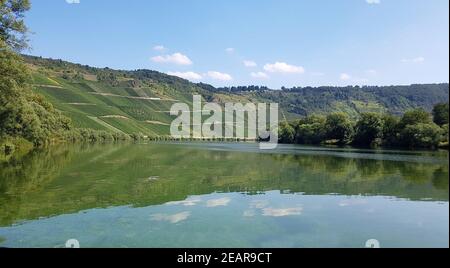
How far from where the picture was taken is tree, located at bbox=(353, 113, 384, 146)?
119625 mm

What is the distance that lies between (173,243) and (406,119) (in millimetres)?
101169

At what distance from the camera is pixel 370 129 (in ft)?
402

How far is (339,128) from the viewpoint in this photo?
13925 cm

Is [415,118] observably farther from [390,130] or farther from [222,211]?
[222,211]

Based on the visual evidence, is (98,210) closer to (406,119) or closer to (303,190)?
(303,190)

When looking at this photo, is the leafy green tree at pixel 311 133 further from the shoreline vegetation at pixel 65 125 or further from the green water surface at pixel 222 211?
the green water surface at pixel 222 211

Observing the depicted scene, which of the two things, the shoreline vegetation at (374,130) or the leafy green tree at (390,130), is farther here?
the leafy green tree at (390,130)

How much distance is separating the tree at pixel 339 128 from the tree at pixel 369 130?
15.9 feet

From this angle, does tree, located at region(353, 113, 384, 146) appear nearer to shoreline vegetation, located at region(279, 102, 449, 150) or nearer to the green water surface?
shoreline vegetation, located at region(279, 102, 449, 150)

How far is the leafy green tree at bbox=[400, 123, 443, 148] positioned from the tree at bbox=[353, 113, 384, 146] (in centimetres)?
1370

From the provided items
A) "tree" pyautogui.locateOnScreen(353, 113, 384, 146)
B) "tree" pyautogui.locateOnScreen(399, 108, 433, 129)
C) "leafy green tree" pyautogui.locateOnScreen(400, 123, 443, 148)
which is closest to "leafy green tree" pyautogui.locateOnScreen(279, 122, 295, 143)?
"tree" pyautogui.locateOnScreen(353, 113, 384, 146)

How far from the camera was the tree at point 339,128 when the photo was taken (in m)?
136

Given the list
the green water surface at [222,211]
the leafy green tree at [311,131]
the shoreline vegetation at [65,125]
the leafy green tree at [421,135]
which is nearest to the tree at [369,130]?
the shoreline vegetation at [65,125]
